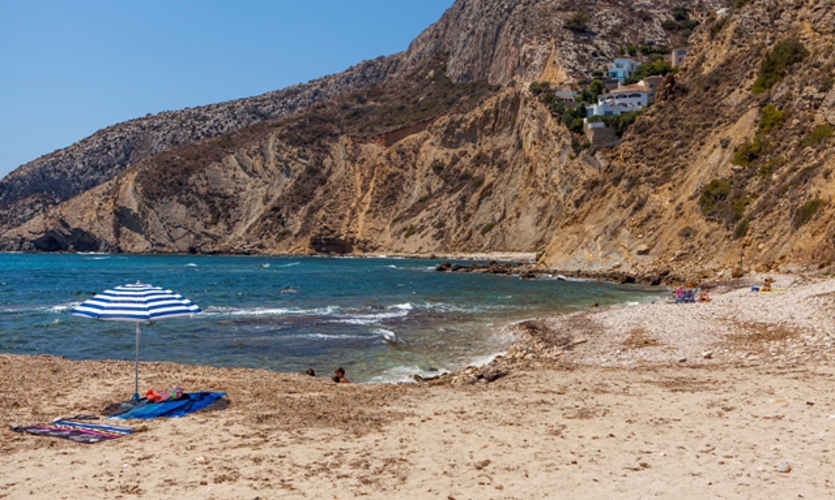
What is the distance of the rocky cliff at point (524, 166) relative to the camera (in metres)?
38.2

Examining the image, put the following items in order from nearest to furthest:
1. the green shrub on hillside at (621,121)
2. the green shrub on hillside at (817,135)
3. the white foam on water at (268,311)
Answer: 1. the white foam on water at (268,311)
2. the green shrub on hillside at (817,135)
3. the green shrub on hillside at (621,121)

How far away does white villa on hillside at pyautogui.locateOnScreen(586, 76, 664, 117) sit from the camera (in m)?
66.4

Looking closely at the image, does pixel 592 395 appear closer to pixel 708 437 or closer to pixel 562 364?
pixel 708 437

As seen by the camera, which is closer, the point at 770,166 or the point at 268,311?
the point at 268,311

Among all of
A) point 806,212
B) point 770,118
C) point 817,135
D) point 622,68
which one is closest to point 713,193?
point 770,118

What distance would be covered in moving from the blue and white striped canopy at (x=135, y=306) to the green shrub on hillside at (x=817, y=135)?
3434cm

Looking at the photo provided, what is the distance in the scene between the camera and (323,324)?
25672mm

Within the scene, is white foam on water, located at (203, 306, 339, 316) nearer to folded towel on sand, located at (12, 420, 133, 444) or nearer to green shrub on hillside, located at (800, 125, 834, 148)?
folded towel on sand, located at (12, 420, 133, 444)

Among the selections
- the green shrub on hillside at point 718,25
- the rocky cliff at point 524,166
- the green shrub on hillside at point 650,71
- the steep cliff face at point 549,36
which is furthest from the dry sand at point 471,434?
the steep cliff face at point 549,36

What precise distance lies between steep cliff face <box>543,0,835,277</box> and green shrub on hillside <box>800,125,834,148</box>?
103mm

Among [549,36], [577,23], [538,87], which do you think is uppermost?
[577,23]

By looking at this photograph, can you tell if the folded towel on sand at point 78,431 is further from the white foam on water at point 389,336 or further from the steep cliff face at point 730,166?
the steep cliff face at point 730,166

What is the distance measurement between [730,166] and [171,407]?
37994mm

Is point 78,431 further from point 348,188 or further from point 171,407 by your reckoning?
point 348,188
